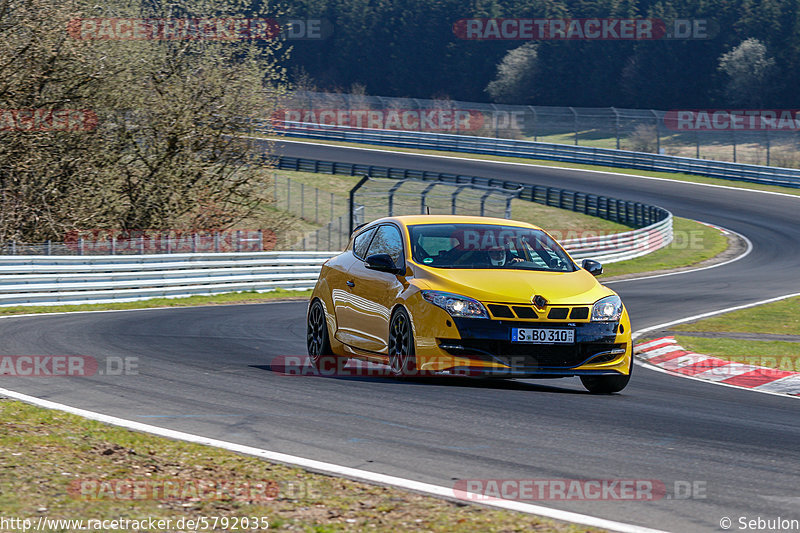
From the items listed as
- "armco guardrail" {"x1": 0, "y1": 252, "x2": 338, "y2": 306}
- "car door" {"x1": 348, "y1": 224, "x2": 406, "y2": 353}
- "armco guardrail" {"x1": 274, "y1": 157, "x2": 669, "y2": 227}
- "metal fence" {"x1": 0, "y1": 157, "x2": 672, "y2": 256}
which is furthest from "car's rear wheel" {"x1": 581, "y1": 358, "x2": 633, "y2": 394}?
"armco guardrail" {"x1": 274, "y1": 157, "x2": 669, "y2": 227}

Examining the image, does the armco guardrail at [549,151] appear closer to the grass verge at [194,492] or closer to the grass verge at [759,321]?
the grass verge at [759,321]

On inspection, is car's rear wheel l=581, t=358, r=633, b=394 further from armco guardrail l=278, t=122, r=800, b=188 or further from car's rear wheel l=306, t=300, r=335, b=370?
armco guardrail l=278, t=122, r=800, b=188

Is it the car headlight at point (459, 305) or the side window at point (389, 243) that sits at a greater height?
the side window at point (389, 243)

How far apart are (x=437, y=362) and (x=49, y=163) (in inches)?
845

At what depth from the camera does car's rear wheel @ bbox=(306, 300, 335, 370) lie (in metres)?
10.9

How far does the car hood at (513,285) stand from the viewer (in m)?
8.80

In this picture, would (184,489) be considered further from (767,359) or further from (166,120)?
(166,120)

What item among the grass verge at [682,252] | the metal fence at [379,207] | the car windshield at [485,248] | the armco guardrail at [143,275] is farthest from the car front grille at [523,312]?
the grass verge at [682,252]

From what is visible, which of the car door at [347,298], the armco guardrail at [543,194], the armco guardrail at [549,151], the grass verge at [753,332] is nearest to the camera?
the car door at [347,298]

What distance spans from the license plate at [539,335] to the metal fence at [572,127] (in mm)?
44485

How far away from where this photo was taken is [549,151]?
6103 cm

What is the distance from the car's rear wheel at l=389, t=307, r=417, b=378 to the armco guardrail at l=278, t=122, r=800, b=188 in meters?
39.2

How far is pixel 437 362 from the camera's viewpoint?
347 inches

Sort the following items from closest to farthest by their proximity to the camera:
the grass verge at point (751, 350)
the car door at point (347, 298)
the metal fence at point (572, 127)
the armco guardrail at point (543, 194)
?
the car door at point (347, 298), the grass verge at point (751, 350), the armco guardrail at point (543, 194), the metal fence at point (572, 127)
